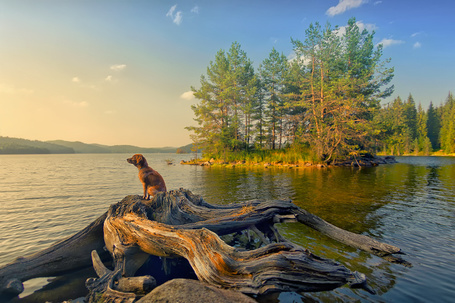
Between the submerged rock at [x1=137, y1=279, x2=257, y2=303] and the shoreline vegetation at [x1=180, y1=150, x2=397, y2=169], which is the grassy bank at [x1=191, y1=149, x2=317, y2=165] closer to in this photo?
the shoreline vegetation at [x1=180, y1=150, x2=397, y2=169]

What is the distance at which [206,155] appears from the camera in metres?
42.9

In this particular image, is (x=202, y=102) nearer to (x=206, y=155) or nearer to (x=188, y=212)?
(x=206, y=155)

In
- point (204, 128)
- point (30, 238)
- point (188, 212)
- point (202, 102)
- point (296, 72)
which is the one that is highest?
point (296, 72)

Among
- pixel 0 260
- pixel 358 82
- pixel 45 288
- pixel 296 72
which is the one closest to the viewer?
pixel 45 288

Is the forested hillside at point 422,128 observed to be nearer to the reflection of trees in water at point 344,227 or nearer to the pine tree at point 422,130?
the pine tree at point 422,130

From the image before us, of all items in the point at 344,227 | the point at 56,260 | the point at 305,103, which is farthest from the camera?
the point at 305,103

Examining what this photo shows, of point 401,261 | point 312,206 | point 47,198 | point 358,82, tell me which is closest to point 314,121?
point 358,82

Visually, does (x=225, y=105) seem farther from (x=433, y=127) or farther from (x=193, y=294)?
(x=433, y=127)

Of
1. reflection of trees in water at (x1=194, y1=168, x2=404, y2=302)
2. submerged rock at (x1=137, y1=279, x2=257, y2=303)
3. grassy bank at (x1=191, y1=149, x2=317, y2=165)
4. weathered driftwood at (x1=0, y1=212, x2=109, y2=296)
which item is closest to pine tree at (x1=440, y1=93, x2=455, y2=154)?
grassy bank at (x1=191, y1=149, x2=317, y2=165)

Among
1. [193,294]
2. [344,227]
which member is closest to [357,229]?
[344,227]

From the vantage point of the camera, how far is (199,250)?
3215 millimetres

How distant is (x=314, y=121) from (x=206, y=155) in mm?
22272

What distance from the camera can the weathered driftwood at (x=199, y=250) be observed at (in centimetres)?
281

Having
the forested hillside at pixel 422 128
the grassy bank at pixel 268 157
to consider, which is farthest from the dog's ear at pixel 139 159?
the forested hillside at pixel 422 128
